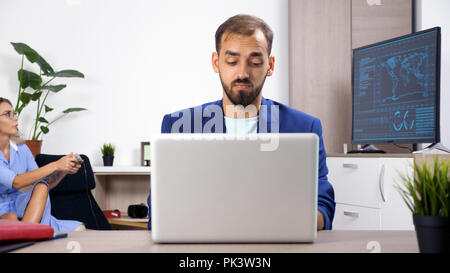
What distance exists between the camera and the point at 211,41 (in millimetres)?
3709

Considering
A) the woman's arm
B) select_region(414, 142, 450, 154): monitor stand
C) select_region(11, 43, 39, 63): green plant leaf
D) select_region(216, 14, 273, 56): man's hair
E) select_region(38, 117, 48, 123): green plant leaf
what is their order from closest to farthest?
select_region(216, 14, 273, 56): man's hair < the woman's arm < select_region(414, 142, 450, 154): monitor stand < select_region(11, 43, 39, 63): green plant leaf < select_region(38, 117, 48, 123): green plant leaf

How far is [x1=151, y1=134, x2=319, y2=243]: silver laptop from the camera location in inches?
35.9

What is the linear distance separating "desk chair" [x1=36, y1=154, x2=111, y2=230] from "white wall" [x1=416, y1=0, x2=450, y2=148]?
2528mm

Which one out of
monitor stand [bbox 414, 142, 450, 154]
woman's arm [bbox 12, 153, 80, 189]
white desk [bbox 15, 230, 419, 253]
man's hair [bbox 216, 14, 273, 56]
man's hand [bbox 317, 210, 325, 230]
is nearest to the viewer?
white desk [bbox 15, 230, 419, 253]

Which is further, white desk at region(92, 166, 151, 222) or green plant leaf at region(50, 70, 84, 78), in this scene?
white desk at region(92, 166, 151, 222)

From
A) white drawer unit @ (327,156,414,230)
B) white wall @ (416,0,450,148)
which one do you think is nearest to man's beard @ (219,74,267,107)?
white drawer unit @ (327,156,414,230)

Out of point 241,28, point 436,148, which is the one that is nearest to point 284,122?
point 241,28

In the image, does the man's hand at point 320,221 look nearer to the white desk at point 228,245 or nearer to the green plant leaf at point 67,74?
the white desk at point 228,245

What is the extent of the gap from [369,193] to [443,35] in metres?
1.43

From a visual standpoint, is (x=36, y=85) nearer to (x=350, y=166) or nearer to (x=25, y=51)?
(x=25, y=51)

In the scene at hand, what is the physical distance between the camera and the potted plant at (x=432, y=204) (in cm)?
77

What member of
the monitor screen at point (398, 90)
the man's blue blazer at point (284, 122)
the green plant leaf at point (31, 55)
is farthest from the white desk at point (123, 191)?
the man's blue blazer at point (284, 122)

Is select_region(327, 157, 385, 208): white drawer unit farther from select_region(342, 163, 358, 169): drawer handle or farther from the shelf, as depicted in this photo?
the shelf

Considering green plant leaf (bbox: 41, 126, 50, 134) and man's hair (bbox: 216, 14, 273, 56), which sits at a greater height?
man's hair (bbox: 216, 14, 273, 56)
